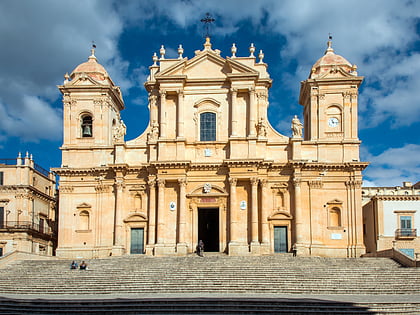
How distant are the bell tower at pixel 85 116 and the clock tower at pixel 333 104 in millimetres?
13850

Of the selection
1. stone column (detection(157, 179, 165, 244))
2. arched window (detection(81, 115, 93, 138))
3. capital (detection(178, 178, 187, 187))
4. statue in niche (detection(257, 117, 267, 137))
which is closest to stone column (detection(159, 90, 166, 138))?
capital (detection(178, 178, 187, 187))

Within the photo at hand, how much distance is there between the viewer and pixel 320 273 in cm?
3238

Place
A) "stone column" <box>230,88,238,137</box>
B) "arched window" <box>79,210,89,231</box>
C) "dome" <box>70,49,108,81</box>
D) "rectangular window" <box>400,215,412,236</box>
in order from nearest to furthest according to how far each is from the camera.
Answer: "stone column" <box>230,88,238,137</box> < "arched window" <box>79,210,89,231</box> < "dome" <box>70,49,108,81</box> < "rectangular window" <box>400,215,412,236</box>

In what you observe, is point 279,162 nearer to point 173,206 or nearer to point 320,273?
point 173,206

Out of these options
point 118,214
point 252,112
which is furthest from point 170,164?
point 252,112

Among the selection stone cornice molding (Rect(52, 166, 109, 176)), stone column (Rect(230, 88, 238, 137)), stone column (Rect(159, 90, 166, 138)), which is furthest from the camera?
stone cornice molding (Rect(52, 166, 109, 176))

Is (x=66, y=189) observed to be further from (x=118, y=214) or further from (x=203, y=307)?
(x=203, y=307)

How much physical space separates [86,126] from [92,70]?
4.28 metres

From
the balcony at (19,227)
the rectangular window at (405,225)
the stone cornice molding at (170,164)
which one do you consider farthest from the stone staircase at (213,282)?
the balcony at (19,227)

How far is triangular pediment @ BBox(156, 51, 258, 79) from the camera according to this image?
43562mm

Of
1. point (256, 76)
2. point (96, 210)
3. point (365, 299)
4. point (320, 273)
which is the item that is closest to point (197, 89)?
point (256, 76)

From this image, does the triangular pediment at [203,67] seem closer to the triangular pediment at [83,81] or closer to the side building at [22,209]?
the triangular pediment at [83,81]

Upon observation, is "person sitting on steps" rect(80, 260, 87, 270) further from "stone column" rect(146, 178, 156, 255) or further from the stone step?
the stone step

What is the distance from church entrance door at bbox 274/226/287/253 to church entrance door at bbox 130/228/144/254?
30.5 ft
